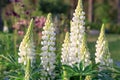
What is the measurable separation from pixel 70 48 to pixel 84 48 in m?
0.30

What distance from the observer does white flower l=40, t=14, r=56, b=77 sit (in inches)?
176

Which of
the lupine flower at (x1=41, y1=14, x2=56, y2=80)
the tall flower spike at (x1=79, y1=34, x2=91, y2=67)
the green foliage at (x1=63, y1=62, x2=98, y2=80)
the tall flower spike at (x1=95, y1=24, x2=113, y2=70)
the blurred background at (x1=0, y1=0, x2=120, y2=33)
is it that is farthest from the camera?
the blurred background at (x1=0, y1=0, x2=120, y2=33)

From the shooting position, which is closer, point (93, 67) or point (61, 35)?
point (93, 67)

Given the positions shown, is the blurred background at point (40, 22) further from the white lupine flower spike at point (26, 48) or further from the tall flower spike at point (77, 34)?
the tall flower spike at point (77, 34)

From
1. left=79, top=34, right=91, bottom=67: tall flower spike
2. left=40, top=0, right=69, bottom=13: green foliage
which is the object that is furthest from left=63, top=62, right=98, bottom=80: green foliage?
left=40, top=0, right=69, bottom=13: green foliage

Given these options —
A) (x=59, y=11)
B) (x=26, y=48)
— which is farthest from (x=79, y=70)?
(x=59, y=11)

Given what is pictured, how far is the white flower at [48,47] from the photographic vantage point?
4.47m

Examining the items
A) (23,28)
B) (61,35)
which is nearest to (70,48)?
(23,28)

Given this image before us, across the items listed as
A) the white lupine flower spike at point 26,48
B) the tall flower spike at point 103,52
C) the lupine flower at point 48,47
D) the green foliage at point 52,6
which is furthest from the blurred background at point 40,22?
the tall flower spike at point 103,52

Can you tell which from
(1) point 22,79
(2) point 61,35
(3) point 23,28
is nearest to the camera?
(1) point 22,79

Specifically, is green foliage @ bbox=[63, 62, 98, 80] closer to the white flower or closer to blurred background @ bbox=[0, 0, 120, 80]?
the white flower

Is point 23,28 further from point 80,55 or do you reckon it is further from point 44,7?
point 44,7

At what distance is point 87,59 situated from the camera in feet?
14.8

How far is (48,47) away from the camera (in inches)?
177
